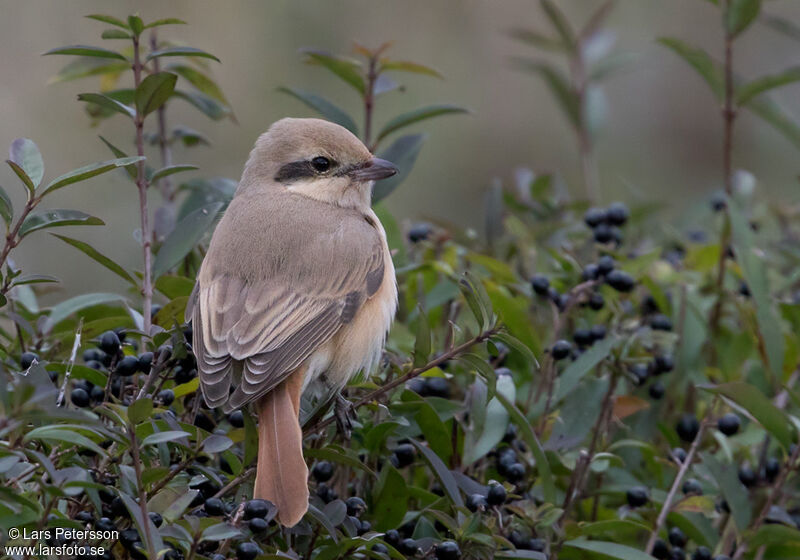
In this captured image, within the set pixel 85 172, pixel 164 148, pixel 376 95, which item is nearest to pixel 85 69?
pixel 164 148

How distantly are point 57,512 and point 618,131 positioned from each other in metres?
8.47

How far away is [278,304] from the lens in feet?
11.5

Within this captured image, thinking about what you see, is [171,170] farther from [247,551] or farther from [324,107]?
[247,551]

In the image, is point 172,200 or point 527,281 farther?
point 527,281

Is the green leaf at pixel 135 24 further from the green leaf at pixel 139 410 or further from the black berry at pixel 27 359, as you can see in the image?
the green leaf at pixel 139 410

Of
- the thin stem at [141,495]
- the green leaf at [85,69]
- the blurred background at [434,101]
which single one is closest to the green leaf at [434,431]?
the thin stem at [141,495]

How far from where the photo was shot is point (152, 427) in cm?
256

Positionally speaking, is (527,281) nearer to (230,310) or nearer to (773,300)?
(773,300)

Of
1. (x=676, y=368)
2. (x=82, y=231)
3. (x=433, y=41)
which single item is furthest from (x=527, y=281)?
(x=433, y=41)

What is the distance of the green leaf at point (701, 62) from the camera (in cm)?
431

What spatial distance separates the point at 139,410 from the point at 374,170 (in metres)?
1.97

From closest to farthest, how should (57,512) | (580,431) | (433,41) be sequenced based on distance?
1. (57,512)
2. (580,431)
3. (433,41)

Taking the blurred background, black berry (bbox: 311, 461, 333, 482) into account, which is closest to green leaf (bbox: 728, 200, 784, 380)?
black berry (bbox: 311, 461, 333, 482)

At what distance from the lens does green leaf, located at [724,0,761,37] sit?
4.22 meters
